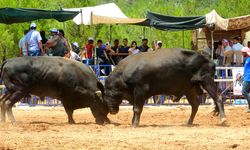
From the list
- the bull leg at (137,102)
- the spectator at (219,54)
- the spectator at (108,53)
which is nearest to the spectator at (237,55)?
the spectator at (219,54)

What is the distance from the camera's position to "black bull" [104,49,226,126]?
57.4 feet

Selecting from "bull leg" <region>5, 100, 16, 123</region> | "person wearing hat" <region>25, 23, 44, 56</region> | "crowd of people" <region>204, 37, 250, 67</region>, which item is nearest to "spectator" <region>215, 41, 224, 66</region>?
"crowd of people" <region>204, 37, 250, 67</region>

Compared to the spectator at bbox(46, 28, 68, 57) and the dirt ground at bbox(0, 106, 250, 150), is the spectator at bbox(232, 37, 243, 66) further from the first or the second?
the spectator at bbox(46, 28, 68, 57)

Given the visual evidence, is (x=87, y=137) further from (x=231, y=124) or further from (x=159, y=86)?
(x=231, y=124)

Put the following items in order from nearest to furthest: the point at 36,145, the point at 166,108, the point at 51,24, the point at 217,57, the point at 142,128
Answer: the point at 36,145
the point at 142,128
the point at 166,108
the point at 217,57
the point at 51,24

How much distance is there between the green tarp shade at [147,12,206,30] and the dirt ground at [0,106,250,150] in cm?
479

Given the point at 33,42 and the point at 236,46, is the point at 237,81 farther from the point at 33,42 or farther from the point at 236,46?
the point at 33,42

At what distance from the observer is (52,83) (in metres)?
18.6

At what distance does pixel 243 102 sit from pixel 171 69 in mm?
8067

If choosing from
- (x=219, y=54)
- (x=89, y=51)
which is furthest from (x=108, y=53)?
(x=219, y=54)

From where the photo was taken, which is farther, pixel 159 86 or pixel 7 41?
pixel 7 41

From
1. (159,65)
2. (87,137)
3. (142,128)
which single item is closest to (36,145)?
(87,137)

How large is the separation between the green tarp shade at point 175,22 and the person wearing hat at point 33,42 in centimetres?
512

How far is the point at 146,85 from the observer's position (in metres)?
17.5
